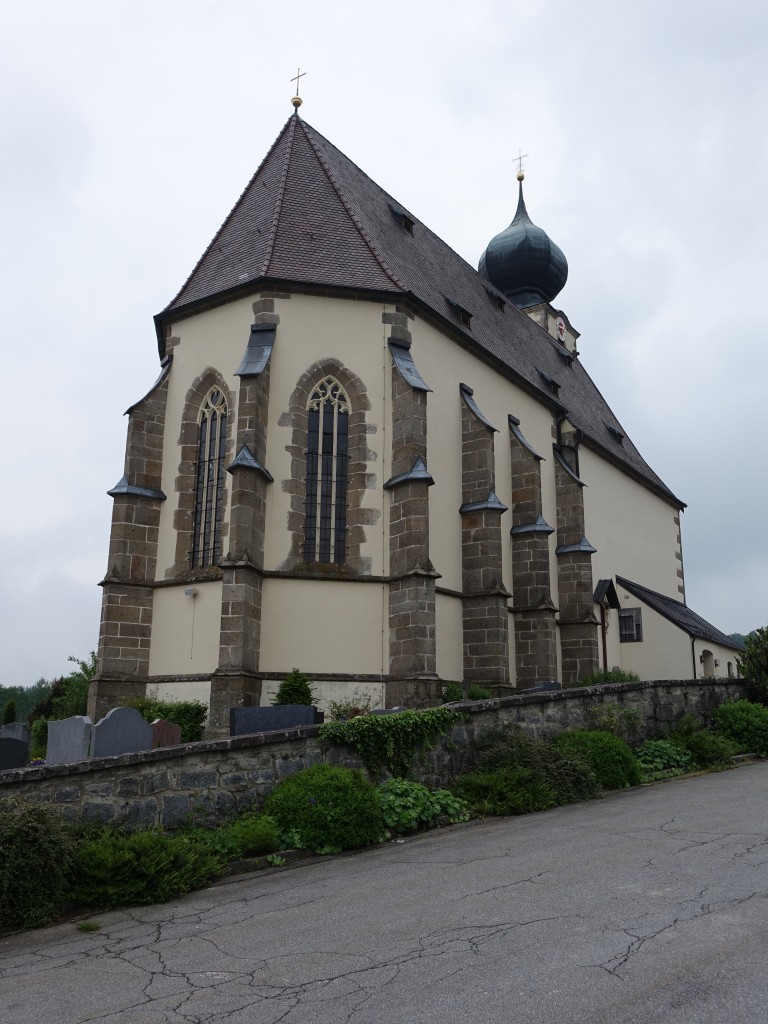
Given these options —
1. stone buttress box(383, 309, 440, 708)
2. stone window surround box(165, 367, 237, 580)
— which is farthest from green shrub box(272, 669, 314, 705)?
stone window surround box(165, 367, 237, 580)

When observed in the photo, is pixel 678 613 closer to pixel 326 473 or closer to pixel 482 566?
pixel 482 566

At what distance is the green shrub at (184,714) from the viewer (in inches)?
594

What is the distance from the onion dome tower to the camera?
34250 mm

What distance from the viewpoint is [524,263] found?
Result: 112 feet

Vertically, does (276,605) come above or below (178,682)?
above

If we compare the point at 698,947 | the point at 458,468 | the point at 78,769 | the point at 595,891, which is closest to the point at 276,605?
the point at 458,468

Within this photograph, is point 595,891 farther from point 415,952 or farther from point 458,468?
point 458,468

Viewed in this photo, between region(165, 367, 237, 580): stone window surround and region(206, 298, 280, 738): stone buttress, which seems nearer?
region(206, 298, 280, 738): stone buttress

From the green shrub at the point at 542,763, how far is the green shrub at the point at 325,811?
→ 7.93 feet

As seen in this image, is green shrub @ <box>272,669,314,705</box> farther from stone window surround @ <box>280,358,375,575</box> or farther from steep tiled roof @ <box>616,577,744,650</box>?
steep tiled roof @ <box>616,577,744,650</box>

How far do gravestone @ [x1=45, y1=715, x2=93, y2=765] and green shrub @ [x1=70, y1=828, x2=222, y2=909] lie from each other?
2.08 meters

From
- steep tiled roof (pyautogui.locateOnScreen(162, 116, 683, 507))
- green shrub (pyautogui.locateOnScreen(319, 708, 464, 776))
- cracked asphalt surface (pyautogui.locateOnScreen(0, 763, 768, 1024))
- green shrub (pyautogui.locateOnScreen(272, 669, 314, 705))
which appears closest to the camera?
cracked asphalt surface (pyautogui.locateOnScreen(0, 763, 768, 1024))

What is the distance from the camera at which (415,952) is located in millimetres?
5211

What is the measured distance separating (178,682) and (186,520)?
3.04 m
